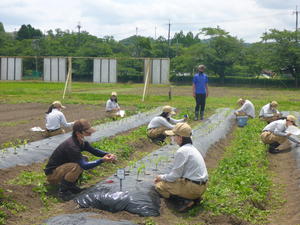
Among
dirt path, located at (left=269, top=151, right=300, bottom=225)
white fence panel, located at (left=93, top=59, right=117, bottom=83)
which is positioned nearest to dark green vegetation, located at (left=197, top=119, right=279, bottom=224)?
dirt path, located at (left=269, top=151, right=300, bottom=225)

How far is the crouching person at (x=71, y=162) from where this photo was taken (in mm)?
5852

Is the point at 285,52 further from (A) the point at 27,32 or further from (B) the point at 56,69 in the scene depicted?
(A) the point at 27,32

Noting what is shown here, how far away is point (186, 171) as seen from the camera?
5465 millimetres

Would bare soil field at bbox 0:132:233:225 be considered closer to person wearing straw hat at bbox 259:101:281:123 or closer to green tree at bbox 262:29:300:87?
person wearing straw hat at bbox 259:101:281:123

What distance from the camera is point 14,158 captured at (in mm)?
7508

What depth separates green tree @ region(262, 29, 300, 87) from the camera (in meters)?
43.4

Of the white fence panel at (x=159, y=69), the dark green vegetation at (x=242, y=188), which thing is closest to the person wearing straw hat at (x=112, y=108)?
the dark green vegetation at (x=242, y=188)

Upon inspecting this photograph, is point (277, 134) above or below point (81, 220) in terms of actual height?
above

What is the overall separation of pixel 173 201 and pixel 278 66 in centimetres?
4157

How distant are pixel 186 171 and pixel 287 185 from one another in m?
2.71

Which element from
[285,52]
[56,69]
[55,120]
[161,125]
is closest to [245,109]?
[161,125]

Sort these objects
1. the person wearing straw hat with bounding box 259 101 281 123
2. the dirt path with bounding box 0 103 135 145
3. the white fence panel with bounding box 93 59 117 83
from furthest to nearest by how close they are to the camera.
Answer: the white fence panel with bounding box 93 59 117 83
the person wearing straw hat with bounding box 259 101 281 123
the dirt path with bounding box 0 103 135 145

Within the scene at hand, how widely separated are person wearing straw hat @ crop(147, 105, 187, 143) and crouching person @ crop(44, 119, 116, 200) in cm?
370

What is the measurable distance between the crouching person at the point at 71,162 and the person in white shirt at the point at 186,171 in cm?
107
